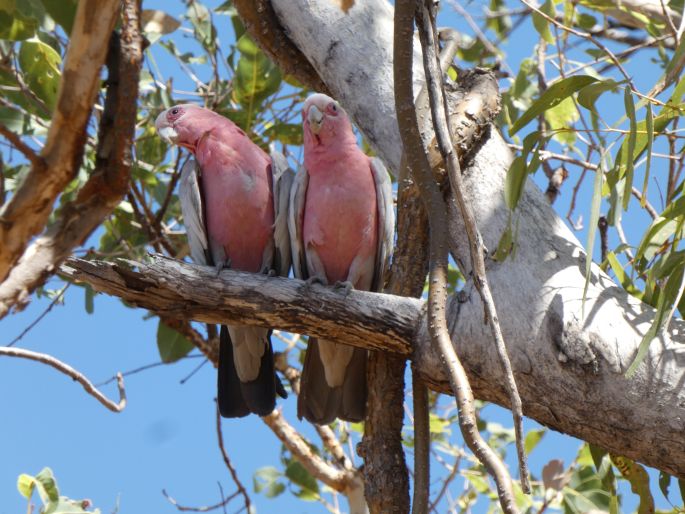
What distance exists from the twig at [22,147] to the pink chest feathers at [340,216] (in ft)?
6.17

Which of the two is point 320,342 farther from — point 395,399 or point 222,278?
point 222,278

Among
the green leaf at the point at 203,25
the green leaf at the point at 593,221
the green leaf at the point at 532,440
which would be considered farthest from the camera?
the green leaf at the point at 203,25

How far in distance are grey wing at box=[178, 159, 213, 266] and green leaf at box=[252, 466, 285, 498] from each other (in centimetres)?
165

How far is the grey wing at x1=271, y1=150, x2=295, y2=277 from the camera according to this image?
3410 millimetres

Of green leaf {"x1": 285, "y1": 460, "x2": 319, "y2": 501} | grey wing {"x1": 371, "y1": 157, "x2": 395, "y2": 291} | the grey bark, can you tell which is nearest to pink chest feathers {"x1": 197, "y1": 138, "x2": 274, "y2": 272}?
grey wing {"x1": 371, "y1": 157, "x2": 395, "y2": 291}

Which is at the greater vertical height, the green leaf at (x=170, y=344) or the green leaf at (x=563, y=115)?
the green leaf at (x=563, y=115)

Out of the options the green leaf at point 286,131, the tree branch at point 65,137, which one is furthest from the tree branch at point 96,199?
the green leaf at point 286,131

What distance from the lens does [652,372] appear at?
2.35 m

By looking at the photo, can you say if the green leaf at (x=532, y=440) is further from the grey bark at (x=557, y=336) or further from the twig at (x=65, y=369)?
the twig at (x=65, y=369)

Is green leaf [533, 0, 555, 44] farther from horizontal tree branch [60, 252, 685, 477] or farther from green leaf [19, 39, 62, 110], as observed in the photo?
green leaf [19, 39, 62, 110]

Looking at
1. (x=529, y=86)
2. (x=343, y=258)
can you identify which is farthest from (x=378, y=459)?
(x=529, y=86)

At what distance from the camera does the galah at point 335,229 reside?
3293mm

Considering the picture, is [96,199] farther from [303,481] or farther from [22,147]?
[303,481]

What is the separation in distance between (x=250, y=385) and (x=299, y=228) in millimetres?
645
